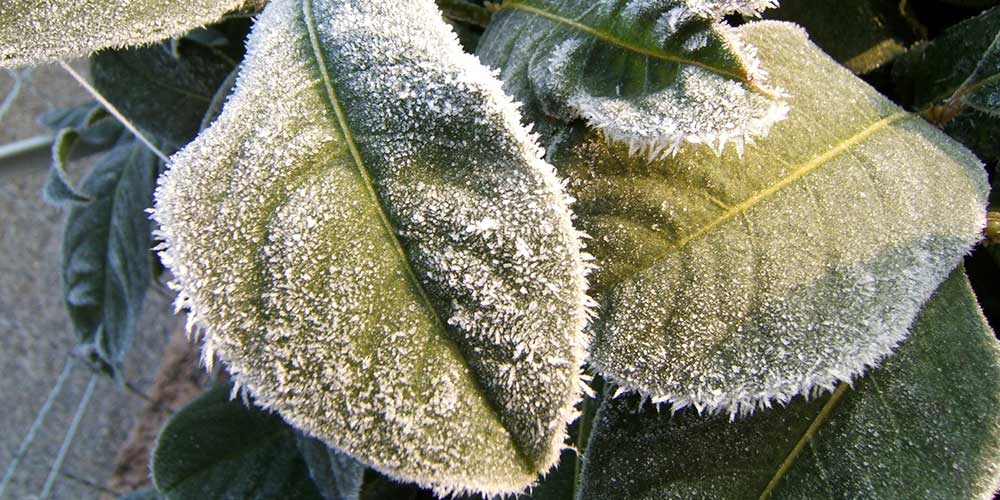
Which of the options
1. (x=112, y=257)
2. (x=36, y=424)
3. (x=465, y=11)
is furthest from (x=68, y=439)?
(x=465, y=11)

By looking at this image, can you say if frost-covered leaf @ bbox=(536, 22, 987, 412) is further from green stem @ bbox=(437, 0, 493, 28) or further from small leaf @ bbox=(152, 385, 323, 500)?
small leaf @ bbox=(152, 385, 323, 500)

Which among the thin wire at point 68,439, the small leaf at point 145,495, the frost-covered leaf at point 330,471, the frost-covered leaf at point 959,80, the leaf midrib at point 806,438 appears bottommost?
the thin wire at point 68,439

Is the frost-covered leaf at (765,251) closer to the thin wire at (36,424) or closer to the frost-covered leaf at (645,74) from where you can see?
the frost-covered leaf at (645,74)

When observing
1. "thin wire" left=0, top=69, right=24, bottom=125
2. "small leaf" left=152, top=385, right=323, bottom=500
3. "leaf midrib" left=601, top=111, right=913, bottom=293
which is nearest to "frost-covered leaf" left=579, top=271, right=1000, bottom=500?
"leaf midrib" left=601, top=111, right=913, bottom=293

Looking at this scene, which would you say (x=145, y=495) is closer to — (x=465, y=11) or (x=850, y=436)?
(x=465, y=11)

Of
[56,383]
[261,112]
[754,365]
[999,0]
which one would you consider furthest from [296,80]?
[56,383]

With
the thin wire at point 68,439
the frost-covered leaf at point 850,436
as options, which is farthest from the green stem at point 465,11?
the thin wire at point 68,439
